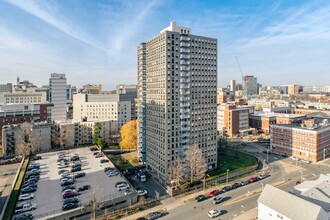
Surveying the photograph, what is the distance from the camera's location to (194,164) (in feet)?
187

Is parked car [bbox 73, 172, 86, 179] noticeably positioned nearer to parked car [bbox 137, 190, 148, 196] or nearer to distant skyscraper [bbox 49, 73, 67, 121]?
parked car [bbox 137, 190, 148, 196]

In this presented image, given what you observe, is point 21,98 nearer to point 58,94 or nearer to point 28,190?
point 58,94

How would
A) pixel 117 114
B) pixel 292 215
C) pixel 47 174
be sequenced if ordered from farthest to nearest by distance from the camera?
1. pixel 117 114
2. pixel 47 174
3. pixel 292 215

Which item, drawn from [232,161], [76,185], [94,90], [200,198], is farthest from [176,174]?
[94,90]

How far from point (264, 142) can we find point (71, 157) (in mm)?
78603

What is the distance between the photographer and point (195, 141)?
206ft

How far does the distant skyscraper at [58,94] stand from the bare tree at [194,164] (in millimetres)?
97396

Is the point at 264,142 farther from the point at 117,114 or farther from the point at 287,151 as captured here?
the point at 117,114

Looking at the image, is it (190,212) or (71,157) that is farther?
(71,157)

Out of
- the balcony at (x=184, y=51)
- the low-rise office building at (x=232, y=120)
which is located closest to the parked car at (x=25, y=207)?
the balcony at (x=184, y=51)

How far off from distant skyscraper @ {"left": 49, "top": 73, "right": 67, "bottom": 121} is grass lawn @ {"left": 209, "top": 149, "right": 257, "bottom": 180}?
94.7 metres

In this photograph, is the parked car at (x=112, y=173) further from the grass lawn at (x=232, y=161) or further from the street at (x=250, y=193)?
the grass lawn at (x=232, y=161)

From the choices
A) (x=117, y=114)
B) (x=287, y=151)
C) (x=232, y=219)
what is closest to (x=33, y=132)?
(x=117, y=114)

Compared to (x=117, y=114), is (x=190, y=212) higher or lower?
lower
